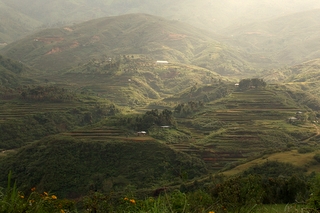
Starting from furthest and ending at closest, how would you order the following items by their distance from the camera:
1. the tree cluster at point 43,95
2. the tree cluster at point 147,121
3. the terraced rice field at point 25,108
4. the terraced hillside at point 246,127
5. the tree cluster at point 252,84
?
the tree cluster at point 252,84 → the tree cluster at point 43,95 → the terraced rice field at point 25,108 → the tree cluster at point 147,121 → the terraced hillside at point 246,127

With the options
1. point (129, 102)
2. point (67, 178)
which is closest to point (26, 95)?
point (129, 102)

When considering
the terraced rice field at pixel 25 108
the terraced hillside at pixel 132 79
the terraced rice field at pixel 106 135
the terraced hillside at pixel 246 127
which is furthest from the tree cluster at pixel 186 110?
the terraced hillside at pixel 132 79

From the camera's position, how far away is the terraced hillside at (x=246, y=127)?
2465 inches

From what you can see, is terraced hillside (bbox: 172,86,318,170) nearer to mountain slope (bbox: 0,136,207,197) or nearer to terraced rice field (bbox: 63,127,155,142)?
mountain slope (bbox: 0,136,207,197)

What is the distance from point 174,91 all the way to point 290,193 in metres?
127

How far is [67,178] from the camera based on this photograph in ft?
169

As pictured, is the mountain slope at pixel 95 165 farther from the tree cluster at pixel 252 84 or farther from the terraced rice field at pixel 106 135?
the tree cluster at pixel 252 84

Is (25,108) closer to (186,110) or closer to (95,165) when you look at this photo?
(186,110)

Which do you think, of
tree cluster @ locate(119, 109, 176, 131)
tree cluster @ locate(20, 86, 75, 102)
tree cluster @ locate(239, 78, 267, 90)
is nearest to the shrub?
tree cluster @ locate(119, 109, 176, 131)

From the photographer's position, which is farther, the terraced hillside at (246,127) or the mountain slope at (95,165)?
the terraced hillside at (246,127)

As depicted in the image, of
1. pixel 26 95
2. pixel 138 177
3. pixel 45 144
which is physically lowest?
pixel 138 177

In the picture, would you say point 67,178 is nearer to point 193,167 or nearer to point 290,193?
point 193,167

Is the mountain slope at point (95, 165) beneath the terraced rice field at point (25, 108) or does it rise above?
beneath

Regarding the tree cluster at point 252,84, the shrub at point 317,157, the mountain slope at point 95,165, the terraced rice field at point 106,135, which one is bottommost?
the mountain slope at point 95,165
